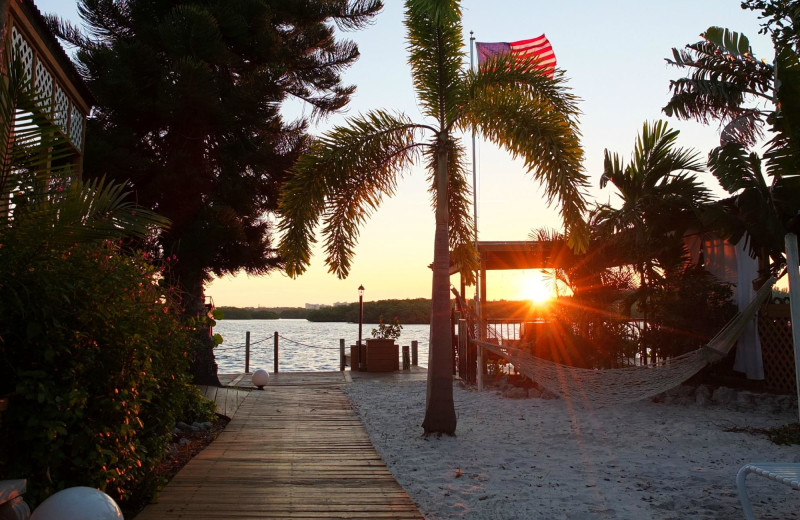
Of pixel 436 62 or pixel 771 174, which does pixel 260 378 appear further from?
pixel 771 174

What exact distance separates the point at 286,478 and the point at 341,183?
12.3 feet

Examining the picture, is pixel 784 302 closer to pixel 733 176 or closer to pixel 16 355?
pixel 733 176

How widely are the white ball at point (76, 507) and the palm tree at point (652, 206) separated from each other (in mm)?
7817

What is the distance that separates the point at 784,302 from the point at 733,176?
2688mm

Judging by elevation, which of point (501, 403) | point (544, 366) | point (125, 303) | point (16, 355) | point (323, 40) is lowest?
point (501, 403)

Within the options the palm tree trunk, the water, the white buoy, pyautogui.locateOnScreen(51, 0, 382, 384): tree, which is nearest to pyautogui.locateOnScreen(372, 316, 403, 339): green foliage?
the water

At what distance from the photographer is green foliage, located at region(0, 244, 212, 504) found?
2.88 meters

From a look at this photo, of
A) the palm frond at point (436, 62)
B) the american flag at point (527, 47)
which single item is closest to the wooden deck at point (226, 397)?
the palm frond at point (436, 62)

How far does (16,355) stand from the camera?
3025mm

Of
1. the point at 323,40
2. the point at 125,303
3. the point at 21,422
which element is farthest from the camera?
the point at 323,40

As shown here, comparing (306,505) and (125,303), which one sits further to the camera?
(306,505)

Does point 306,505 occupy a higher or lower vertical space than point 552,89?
lower

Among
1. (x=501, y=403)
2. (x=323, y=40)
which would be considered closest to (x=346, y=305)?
(x=323, y=40)

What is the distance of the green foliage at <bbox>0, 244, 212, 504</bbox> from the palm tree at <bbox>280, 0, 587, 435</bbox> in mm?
3496
